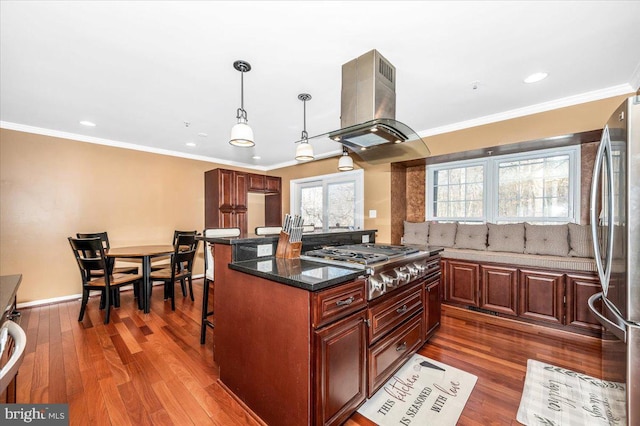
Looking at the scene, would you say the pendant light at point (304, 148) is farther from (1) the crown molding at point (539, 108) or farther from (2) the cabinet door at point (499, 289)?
(2) the cabinet door at point (499, 289)

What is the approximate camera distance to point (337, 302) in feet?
4.79

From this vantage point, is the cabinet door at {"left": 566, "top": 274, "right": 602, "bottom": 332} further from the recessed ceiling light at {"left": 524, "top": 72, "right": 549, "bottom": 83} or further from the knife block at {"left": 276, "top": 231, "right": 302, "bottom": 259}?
the knife block at {"left": 276, "top": 231, "right": 302, "bottom": 259}

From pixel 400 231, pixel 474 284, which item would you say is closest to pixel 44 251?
pixel 400 231

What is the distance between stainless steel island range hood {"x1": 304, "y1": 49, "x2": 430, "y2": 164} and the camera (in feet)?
6.38

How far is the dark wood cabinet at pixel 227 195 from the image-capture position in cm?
527

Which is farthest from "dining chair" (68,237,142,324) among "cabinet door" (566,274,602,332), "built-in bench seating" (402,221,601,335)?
"cabinet door" (566,274,602,332)

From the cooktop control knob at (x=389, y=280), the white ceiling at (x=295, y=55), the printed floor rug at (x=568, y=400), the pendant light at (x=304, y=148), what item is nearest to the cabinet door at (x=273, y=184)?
the white ceiling at (x=295, y=55)

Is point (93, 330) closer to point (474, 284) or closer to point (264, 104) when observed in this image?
point (264, 104)

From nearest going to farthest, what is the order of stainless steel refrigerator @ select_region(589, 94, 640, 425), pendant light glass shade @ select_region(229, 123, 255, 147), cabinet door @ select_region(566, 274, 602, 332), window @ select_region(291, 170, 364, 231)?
stainless steel refrigerator @ select_region(589, 94, 640, 425) → pendant light glass shade @ select_region(229, 123, 255, 147) → cabinet door @ select_region(566, 274, 602, 332) → window @ select_region(291, 170, 364, 231)

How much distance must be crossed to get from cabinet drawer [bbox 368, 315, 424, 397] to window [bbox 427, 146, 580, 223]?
240 cm

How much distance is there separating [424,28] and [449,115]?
1.73m

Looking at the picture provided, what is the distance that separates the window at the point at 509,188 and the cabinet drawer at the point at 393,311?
2313 mm

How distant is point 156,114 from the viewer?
3256 millimetres

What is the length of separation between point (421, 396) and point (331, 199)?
391cm
